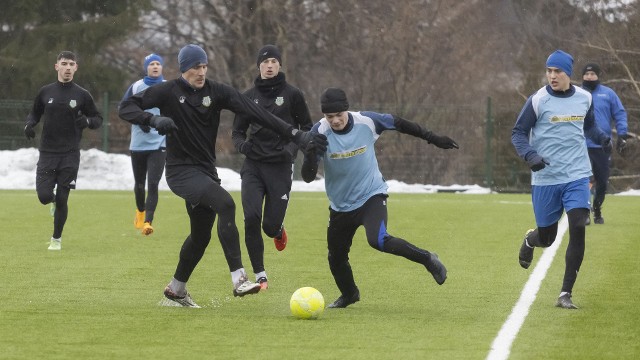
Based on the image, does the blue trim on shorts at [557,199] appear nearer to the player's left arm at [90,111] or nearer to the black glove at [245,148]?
the black glove at [245,148]

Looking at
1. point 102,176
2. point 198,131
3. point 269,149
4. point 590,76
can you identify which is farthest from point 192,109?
point 102,176

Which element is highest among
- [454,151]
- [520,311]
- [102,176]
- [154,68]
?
[154,68]

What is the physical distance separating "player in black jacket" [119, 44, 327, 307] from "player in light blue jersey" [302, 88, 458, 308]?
0.39 metres

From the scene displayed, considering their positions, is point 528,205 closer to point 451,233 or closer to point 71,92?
point 451,233

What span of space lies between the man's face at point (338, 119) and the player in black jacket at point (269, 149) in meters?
1.71

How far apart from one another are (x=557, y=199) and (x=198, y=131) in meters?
2.88

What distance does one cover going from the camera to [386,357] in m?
8.15

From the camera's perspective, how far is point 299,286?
39.9 feet

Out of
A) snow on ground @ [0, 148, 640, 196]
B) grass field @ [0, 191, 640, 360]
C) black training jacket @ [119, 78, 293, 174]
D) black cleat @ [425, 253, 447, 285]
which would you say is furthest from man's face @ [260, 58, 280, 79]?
snow on ground @ [0, 148, 640, 196]

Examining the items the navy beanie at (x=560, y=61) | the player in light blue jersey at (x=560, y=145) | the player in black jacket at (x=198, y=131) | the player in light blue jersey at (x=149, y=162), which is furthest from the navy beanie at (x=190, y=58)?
the player in light blue jersey at (x=149, y=162)

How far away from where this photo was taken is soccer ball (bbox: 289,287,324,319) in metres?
9.77

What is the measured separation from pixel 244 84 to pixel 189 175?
3287 centimetres

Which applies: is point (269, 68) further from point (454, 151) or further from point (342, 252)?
point (454, 151)

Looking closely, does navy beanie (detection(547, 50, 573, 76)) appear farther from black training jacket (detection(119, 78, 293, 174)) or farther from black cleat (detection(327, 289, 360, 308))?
black cleat (detection(327, 289, 360, 308))
